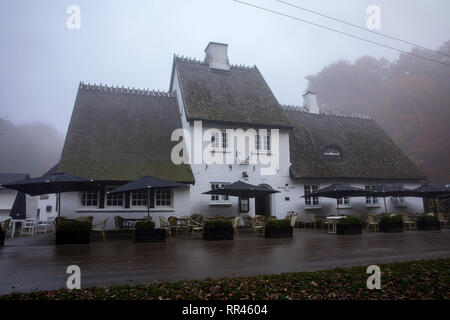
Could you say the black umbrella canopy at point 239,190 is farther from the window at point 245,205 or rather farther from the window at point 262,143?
the window at point 262,143

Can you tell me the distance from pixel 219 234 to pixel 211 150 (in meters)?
5.39

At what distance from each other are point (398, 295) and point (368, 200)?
16.3m

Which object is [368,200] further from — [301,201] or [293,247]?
[293,247]

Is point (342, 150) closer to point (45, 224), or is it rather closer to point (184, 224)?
point (184, 224)

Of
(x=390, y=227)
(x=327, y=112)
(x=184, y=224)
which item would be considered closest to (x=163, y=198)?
(x=184, y=224)

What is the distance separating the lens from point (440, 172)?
32594 mm

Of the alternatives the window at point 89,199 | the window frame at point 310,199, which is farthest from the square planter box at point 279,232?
the window at point 89,199

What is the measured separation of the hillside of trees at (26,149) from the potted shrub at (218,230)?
1999 inches

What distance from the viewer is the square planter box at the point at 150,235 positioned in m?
12.3

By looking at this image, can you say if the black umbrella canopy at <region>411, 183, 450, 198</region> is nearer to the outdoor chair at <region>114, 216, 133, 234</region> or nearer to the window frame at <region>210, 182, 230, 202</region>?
the window frame at <region>210, 182, 230, 202</region>

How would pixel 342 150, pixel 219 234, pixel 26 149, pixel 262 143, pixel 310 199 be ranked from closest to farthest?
pixel 219 234 → pixel 262 143 → pixel 310 199 → pixel 342 150 → pixel 26 149

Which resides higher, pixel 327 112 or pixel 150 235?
pixel 327 112

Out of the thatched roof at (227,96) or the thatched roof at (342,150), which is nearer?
the thatched roof at (227,96)
